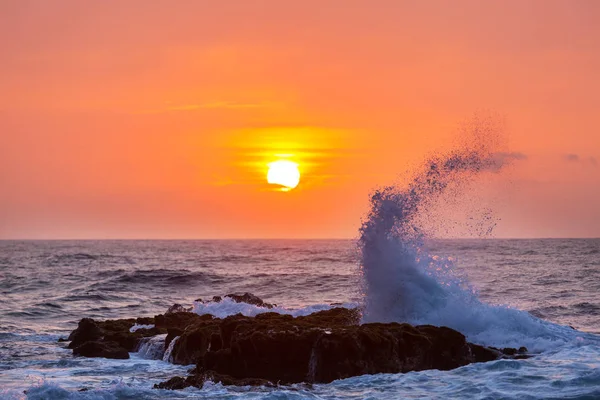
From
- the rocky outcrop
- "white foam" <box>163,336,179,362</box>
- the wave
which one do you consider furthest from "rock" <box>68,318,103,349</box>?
the wave

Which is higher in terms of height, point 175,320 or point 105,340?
point 175,320

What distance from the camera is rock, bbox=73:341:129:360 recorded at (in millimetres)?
20391

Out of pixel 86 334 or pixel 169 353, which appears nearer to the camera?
pixel 169 353

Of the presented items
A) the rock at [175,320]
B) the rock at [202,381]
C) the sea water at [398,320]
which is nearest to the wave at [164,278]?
the sea water at [398,320]

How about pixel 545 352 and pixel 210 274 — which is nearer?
pixel 545 352

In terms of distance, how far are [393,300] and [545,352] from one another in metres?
4.53

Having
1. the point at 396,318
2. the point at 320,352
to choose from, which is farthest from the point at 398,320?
the point at 320,352

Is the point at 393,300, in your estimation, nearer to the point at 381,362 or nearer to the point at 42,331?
the point at 381,362

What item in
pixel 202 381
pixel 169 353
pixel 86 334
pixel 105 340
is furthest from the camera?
pixel 86 334

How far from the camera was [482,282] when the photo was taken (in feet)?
142

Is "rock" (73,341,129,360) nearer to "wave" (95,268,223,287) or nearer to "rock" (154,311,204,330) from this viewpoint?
"rock" (154,311,204,330)

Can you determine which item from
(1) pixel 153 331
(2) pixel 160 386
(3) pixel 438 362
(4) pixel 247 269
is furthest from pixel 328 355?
(4) pixel 247 269

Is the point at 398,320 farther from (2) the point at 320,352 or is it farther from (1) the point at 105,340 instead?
(1) the point at 105,340

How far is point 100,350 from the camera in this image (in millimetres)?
20812
